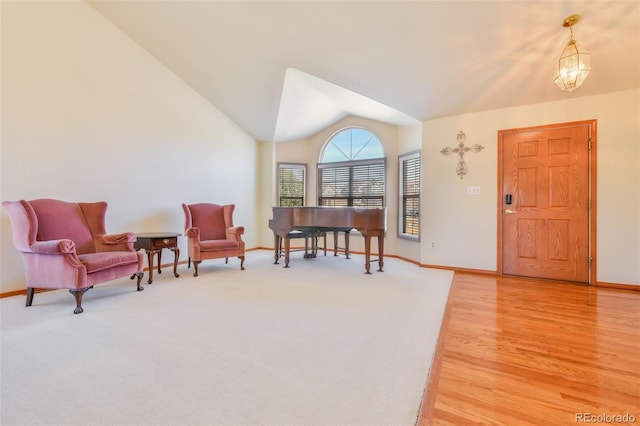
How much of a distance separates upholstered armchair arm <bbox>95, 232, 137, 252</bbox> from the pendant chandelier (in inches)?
182

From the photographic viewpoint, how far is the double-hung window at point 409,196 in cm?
529

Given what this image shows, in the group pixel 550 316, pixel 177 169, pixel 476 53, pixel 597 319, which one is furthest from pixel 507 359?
pixel 177 169

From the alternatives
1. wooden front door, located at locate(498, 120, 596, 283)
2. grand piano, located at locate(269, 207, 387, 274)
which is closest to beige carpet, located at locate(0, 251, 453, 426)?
grand piano, located at locate(269, 207, 387, 274)

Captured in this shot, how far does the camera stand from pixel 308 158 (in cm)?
675

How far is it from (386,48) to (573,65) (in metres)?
1.74

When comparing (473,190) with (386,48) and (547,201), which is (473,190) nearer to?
(547,201)

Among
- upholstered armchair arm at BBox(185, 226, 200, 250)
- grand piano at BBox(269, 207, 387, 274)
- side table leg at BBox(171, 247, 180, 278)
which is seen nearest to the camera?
side table leg at BBox(171, 247, 180, 278)

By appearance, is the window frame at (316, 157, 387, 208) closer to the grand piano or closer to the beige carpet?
the grand piano

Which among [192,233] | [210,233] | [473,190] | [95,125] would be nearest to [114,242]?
[192,233]

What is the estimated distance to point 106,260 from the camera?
2.85m

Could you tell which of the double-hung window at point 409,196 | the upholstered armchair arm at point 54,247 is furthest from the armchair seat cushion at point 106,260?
the double-hung window at point 409,196

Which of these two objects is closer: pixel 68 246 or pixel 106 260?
pixel 68 246

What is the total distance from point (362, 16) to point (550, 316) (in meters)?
3.36

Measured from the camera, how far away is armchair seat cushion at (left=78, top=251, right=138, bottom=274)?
8.95ft
